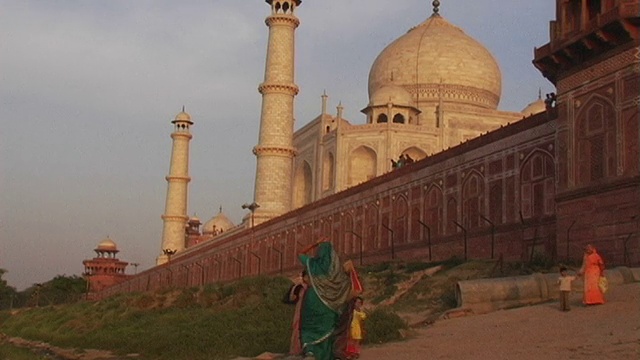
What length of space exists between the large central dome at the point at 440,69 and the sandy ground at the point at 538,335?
3131cm

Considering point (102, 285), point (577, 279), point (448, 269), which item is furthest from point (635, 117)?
point (102, 285)

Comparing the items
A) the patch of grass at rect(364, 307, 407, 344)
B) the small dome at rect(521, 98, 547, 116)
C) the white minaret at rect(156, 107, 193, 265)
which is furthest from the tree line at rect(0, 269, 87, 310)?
the patch of grass at rect(364, 307, 407, 344)

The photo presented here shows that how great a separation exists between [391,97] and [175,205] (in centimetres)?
1853

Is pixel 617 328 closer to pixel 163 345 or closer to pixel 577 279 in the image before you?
pixel 577 279

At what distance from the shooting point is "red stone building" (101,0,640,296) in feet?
49.2

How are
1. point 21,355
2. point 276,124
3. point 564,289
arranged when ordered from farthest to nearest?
1. point 276,124
2. point 21,355
3. point 564,289

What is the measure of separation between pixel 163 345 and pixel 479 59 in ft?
104

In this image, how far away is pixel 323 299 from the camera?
8445 mm

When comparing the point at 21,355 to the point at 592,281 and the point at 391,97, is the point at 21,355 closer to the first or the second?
the point at 592,281

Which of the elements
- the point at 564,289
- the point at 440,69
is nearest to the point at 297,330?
the point at 564,289

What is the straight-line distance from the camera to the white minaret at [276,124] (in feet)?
121

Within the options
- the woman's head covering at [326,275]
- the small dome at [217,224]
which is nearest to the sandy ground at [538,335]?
the woman's head covering at [326,275]

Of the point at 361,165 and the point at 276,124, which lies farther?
the point at 361,165

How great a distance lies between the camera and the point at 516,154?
20.3 m
